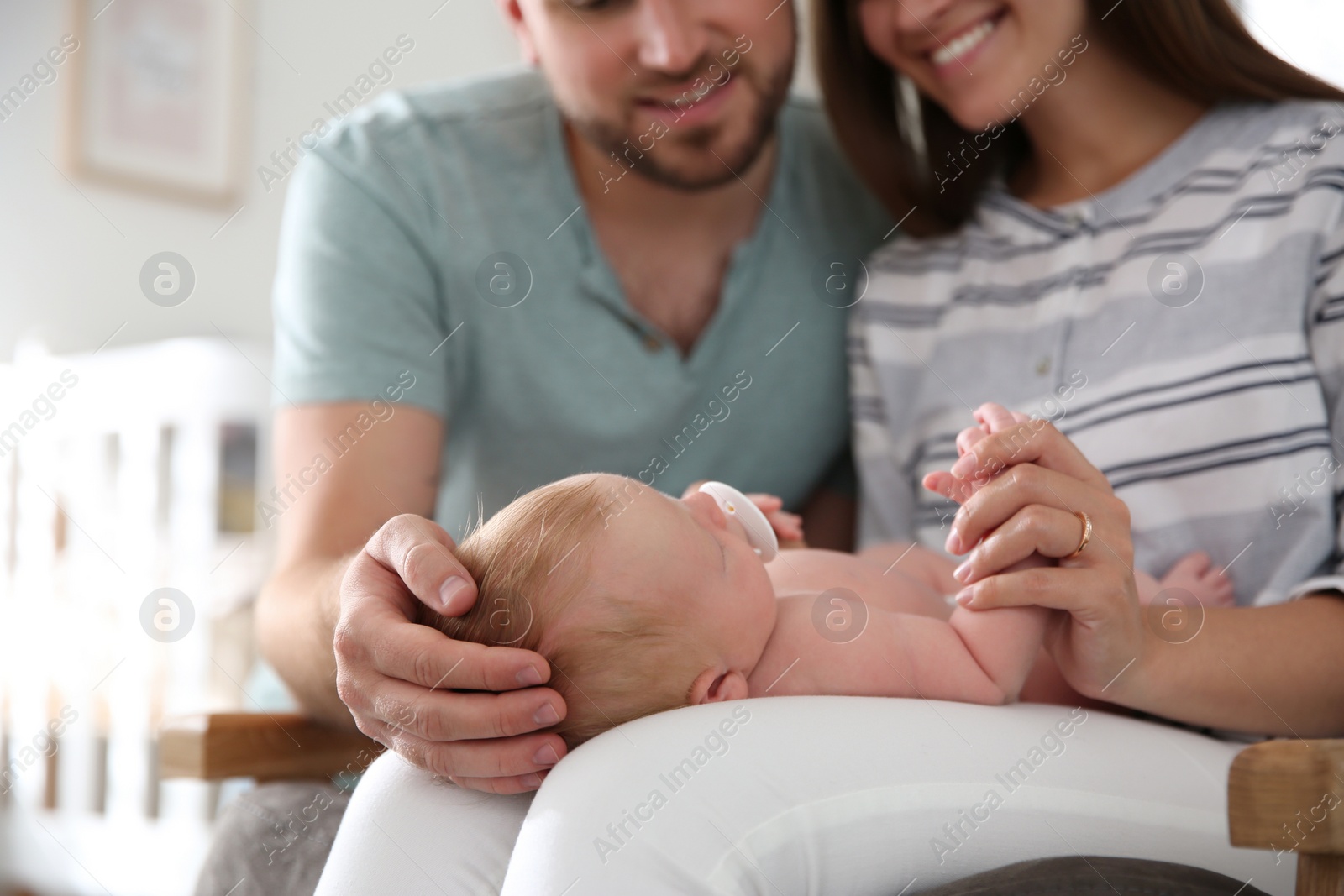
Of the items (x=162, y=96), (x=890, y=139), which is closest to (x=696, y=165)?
(x=890, y=139)

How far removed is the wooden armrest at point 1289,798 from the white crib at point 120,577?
2.26 meters

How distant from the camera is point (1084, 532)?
0.82 meters

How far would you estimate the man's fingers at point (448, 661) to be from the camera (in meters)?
0.74

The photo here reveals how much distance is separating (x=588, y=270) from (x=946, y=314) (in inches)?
19.3

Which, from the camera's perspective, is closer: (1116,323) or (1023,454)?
(1023,454)

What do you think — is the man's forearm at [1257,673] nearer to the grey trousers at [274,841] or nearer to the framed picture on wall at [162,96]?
the grey trousers at [274,841]

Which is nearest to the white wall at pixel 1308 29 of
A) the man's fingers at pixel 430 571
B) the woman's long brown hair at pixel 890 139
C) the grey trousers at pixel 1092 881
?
the woman's long brown hair at pixel 890 139

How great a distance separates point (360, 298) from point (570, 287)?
28 centimetres

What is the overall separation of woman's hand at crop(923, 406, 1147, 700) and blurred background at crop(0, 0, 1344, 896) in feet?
6.20

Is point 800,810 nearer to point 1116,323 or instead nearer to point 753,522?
point 753,522

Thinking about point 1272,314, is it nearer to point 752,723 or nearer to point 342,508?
point 752,723

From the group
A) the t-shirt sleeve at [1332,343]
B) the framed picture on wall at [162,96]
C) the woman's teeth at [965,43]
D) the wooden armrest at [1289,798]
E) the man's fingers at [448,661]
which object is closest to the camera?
the wooden armrest at [1289,798]

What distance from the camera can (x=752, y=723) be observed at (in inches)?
29.5

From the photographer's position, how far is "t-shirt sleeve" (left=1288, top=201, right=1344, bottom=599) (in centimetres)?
107
